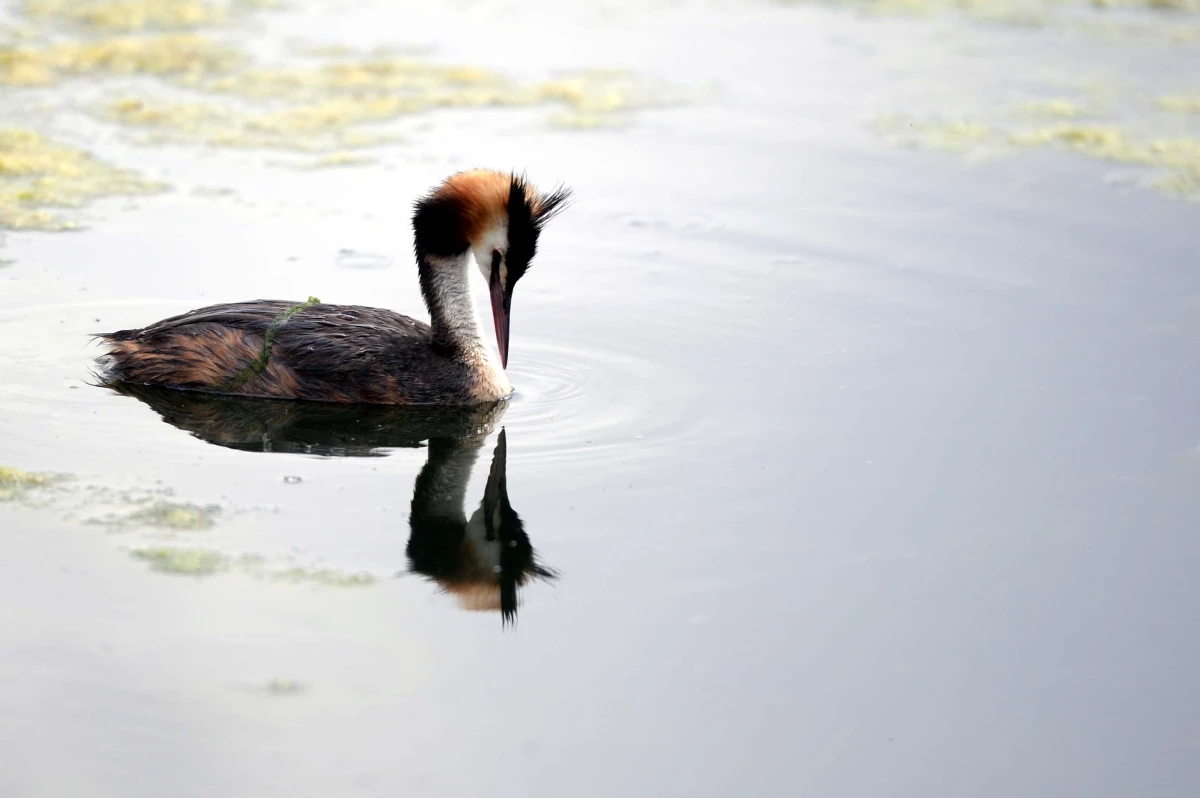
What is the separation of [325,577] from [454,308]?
7.14ft

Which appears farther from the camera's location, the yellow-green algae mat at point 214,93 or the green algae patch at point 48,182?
the yellow-green algae mat at point 214,93

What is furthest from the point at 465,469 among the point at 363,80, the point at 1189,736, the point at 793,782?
the point at 363,80

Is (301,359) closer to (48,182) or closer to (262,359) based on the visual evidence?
(262,359)

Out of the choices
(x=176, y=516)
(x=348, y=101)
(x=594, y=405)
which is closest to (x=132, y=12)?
(x=348, y=101)

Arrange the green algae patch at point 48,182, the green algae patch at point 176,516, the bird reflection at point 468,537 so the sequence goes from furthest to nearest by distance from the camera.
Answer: the green algae patch at point 48,182
the green algae patch at point 176,516
the bird reflection at point 468,537

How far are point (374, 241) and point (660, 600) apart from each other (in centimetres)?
463

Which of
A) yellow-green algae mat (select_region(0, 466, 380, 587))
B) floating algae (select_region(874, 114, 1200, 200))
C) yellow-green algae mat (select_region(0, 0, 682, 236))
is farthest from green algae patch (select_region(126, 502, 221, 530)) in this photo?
floating algae (select_region(874, 114, 1200, 200))

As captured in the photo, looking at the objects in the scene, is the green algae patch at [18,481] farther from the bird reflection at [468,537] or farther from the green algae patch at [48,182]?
the green algae patch at [48,182]

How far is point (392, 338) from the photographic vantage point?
7281mm

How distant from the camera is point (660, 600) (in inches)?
212

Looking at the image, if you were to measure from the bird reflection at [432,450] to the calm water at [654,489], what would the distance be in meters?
0.03

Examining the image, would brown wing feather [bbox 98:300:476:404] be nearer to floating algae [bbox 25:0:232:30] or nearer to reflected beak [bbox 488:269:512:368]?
reflected beak [bbox 488:269:512:368]

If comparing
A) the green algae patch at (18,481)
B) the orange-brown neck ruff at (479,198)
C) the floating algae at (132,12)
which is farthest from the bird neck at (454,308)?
the floating algae at (132,12)

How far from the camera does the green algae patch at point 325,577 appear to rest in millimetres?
5391
